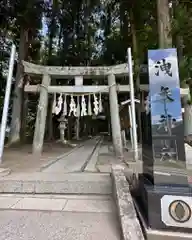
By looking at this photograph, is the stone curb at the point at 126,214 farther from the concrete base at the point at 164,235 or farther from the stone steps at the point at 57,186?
the stone steps at the point at 57,186

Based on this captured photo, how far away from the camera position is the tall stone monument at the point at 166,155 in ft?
6.64

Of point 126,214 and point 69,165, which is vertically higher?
point 69,165

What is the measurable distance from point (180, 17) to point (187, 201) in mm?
5562

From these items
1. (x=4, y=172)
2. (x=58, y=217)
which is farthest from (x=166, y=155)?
(x=4, y=172)

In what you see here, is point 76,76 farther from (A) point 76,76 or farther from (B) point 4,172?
(B) point 4,172

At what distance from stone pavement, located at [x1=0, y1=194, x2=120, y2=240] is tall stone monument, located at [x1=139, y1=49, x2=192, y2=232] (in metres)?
0.50

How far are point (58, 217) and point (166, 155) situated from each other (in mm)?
1415

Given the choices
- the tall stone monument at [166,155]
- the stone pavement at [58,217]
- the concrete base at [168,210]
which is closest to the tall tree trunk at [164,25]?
the tall stone monument at [166,155]

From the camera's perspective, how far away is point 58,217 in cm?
248

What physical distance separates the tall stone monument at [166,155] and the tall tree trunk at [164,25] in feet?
14.2

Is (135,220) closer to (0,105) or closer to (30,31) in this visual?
(0,105)

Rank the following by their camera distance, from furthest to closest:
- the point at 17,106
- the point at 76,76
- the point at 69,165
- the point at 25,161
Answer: the point at 17,106, the point at 76,76, the point at 25,161, the point at 69,165

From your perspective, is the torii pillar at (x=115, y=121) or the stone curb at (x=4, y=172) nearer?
the stone curb at (x=4, y=172)

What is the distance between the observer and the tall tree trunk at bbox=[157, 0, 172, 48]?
6.36 metres
